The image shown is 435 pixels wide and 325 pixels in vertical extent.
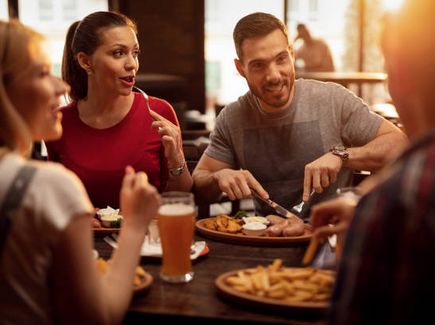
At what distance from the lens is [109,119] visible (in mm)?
2758

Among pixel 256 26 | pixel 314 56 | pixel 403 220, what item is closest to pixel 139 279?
pixel 403 220

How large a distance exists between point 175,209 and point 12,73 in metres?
0.60

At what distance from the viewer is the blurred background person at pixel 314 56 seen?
9.80m

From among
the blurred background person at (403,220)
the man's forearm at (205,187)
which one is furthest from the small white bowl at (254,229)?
the blurred background person at (403,220)

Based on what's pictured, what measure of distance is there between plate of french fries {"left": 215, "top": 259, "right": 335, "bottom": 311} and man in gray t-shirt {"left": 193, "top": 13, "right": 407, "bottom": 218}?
1.07m

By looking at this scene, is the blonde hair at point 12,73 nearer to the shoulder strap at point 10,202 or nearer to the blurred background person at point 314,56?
the shoulder strap at point 10,202

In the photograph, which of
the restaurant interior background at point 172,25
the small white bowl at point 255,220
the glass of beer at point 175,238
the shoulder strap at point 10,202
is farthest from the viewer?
the restaurant interior background at point 172,25

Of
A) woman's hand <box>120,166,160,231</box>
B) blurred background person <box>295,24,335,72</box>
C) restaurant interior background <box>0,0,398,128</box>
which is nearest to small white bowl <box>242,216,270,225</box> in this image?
woman's hand <box>120,166,160,231</box>

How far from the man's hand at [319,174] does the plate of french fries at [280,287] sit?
→ 2.37 ft

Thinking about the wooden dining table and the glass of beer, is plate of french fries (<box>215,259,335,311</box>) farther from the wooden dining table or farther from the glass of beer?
the glass of beer

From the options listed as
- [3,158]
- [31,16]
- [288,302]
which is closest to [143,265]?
[288,302]

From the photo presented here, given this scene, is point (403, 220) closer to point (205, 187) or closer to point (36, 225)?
point (36, 225)

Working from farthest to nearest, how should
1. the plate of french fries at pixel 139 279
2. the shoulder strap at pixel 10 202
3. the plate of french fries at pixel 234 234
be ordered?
the plate of french fries at pixel 234 234 → the plate of french fries at pixel 139 279 → the shoulder strap at pixel 10 202

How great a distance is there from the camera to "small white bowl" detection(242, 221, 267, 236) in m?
2.07
